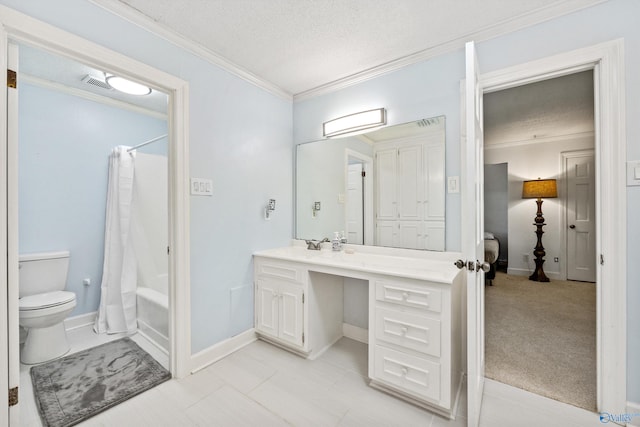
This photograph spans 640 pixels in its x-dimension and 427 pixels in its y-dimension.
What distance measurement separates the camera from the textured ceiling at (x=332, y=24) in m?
1.57

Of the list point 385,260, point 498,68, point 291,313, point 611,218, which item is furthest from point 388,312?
point 498,68

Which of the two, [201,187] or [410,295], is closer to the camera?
[410,295]

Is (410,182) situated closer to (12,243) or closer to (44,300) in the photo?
(12,243)

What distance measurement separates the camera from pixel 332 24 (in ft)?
5.69

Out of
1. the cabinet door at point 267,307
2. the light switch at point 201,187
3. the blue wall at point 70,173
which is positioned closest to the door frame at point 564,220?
the cabinet door at point 267,307

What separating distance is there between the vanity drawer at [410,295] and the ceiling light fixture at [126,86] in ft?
8.21

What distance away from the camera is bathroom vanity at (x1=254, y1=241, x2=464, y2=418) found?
150cm

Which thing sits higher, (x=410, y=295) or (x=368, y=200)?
(x=368, y=200)

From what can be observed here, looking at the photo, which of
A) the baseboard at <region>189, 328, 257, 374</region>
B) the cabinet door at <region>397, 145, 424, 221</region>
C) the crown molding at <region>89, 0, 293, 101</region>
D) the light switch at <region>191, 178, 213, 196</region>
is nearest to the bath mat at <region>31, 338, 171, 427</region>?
the baseboard at <region>189, 328, 257, 374</region>

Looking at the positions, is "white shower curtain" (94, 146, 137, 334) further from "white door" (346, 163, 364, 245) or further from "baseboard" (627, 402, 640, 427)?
"baseboard" (627, 402, 640, 427)

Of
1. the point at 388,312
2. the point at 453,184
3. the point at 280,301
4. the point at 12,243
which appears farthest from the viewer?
the point at 280,301

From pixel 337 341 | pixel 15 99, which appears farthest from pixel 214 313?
pixel 15 99

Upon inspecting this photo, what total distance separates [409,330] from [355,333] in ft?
3.12

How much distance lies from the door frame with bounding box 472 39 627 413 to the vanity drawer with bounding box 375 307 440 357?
905 millimetres
